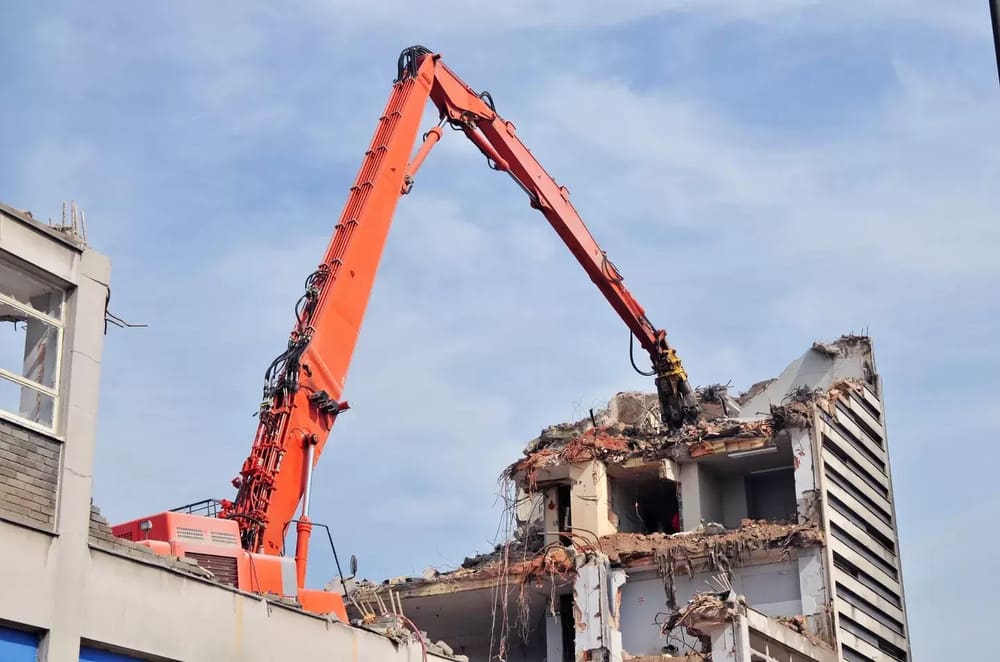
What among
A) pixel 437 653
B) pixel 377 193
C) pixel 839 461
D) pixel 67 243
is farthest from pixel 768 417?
pixel 67 243

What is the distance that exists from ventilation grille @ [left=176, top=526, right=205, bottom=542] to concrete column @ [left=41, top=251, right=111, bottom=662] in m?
3.85

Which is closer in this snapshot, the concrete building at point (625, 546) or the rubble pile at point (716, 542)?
the concrete building at point (625, 546)

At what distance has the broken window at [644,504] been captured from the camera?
3528cm

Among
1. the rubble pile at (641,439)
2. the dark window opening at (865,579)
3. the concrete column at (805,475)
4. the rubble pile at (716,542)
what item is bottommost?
the dark window opening at (865,579)

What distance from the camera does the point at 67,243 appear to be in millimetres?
15852

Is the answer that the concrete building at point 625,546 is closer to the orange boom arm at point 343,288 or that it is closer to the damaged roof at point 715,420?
the damaged roof at point 715,420

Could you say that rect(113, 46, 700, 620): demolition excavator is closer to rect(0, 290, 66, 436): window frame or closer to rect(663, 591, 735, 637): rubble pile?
rect(0, 290, 66, 436): window frame

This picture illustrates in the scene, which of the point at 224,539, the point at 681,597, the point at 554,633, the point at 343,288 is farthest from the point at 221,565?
the point at 554,633

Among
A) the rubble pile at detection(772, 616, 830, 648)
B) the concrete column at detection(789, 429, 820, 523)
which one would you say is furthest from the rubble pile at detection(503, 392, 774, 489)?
the rubble pile at detection(772, 616, 830, 648)

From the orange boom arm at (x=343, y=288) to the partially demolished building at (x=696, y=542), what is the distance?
606 cm

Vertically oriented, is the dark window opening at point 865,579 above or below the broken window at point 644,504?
below

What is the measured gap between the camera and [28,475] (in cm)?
1502

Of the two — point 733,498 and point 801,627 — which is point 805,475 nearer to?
point 733,498

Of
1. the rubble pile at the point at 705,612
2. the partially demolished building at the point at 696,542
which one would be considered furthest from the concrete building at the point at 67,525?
the partially demolished building at the point at 696,542
